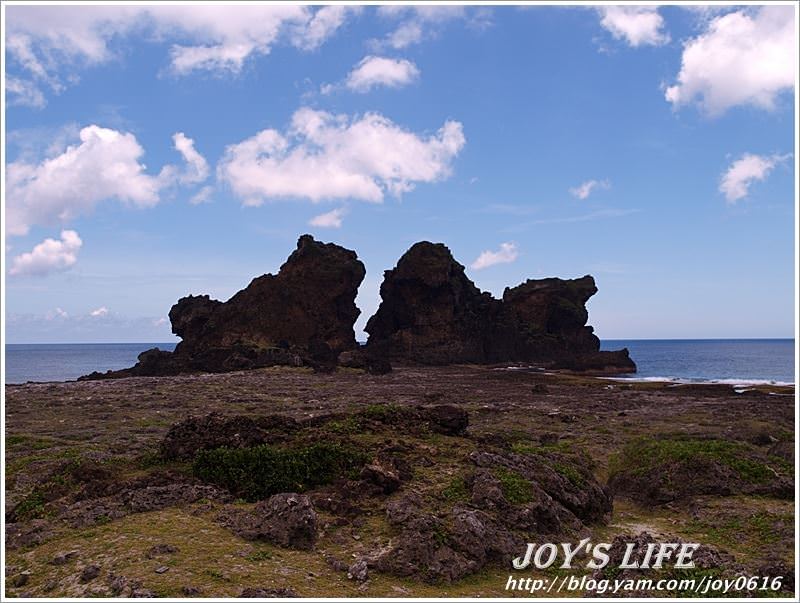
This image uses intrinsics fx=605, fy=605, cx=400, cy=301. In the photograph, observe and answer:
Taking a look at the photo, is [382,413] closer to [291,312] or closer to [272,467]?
[272,467]

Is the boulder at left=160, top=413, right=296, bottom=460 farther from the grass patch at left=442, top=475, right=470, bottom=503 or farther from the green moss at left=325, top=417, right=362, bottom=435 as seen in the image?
the grass patch at left=442, top=475, right=470, bottom=503

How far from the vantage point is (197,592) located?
856cm

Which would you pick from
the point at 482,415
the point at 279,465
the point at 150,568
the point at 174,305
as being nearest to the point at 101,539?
the point at 150,568

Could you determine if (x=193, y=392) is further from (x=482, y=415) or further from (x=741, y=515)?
(x=741, y=515)

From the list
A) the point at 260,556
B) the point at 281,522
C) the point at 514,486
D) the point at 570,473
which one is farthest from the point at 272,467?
the point at 570,473

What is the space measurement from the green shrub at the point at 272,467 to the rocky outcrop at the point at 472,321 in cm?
8225

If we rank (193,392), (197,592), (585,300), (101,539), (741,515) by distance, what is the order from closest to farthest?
(197,592) < (101,539) < (741,515) < (193,392) < (585,300)

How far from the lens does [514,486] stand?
42.2 feet

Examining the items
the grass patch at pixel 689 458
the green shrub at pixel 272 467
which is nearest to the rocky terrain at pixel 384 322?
the grass patch at pixel 689 458

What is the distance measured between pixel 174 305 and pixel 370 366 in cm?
3626

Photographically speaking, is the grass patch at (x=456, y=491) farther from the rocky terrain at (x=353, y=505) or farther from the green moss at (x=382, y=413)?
the green moss at (x=382, y=413)

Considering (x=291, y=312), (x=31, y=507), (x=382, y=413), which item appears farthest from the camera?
(x=291, y=312)

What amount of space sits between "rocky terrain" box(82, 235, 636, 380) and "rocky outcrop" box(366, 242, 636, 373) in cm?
19

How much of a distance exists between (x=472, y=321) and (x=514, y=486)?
95.3 metres
